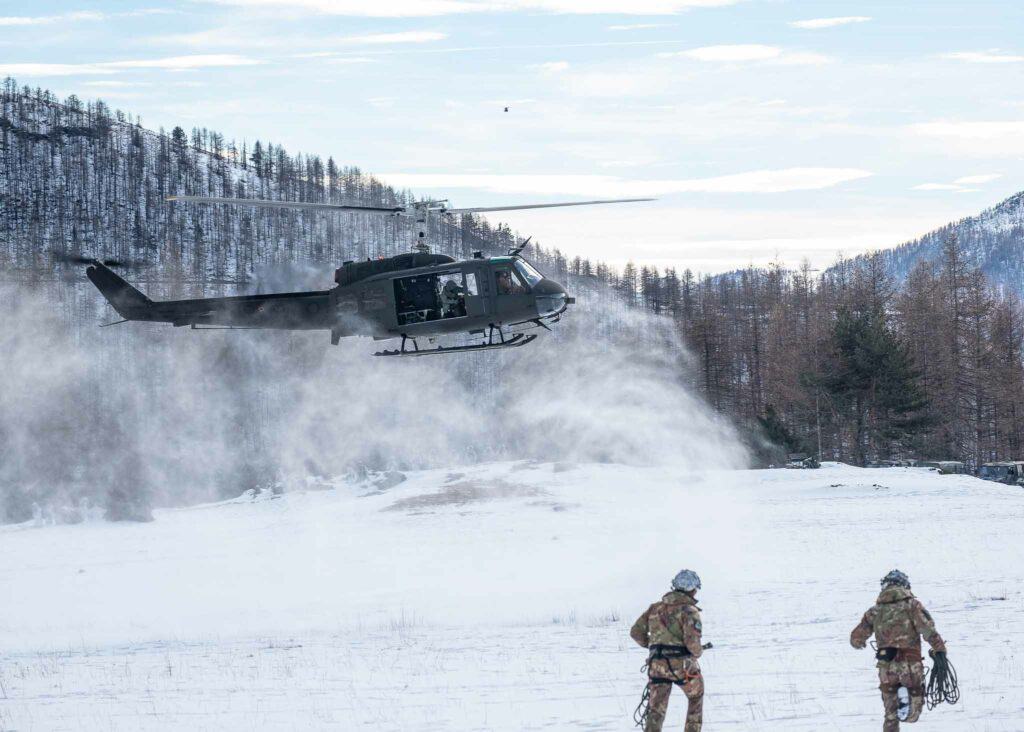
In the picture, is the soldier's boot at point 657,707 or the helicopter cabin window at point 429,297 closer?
the soldier's boot at point 657,707

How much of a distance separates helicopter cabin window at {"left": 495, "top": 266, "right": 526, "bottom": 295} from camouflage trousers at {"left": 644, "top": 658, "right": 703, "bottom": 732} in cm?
1378

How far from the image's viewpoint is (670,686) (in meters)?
10.5

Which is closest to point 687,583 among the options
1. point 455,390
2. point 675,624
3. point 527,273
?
point 675,624

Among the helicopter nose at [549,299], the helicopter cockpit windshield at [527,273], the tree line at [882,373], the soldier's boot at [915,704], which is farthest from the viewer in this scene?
the tree line at [882,373]

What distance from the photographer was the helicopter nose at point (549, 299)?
2342cm

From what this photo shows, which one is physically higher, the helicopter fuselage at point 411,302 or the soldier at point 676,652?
the helicopter fuselage at point 411,302

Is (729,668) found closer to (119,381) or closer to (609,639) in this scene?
(609,639)

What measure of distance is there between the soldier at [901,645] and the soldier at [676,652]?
1612 millimetres

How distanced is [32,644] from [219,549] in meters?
16.6

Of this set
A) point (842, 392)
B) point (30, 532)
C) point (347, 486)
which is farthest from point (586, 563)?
point (842, 392)

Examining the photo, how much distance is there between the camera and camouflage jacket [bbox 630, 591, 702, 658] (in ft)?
34.0

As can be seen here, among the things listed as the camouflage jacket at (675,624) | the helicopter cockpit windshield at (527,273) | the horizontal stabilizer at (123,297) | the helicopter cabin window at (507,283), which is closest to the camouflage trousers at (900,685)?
the camouflage jacket at (675,624)

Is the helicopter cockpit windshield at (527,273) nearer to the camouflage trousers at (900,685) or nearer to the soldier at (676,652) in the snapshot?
the soldier at (676,652)

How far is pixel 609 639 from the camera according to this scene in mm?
18609
